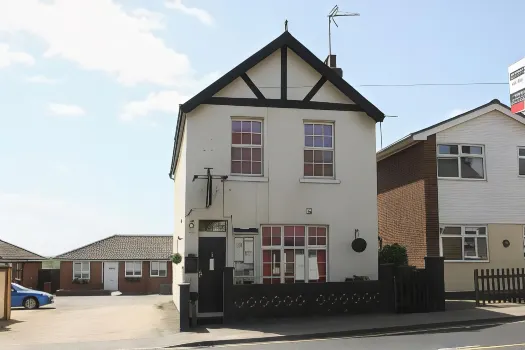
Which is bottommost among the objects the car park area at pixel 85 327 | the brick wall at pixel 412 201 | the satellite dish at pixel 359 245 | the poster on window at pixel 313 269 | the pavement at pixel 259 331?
the car park area at pixel 85 327

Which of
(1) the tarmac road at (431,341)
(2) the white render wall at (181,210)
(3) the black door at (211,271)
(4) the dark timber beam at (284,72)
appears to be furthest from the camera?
(4) the dark timber beam at (284,72)

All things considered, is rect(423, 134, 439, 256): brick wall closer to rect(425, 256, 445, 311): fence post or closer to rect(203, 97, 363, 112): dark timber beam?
rect(425, 256, 445, 311): fence post

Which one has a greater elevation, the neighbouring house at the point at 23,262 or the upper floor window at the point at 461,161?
the upper floor window at the point at 461,161

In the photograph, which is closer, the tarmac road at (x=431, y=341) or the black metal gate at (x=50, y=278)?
the tarmac road at (x=431, y=341)

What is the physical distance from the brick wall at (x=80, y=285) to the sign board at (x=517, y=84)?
35.5 meters

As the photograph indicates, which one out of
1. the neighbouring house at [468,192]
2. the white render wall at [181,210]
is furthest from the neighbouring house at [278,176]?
the neighbouring house at [468,192]

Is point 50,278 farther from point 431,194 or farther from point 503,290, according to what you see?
point 503,290

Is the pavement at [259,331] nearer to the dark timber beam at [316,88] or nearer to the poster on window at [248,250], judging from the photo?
the poster on window at [248,250]

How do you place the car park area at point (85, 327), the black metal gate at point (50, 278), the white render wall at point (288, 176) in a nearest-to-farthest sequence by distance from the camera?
the car park area at point (85, 327), the white render wall at point (288, 176), the black metal gate at point (50, 278)

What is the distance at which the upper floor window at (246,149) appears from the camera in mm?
17219

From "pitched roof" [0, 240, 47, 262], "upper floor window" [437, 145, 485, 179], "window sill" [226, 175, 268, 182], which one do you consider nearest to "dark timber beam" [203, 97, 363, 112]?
"window sill" [226, 175, 268, 182]

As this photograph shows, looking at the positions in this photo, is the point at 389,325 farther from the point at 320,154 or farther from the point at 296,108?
the point at 296,108

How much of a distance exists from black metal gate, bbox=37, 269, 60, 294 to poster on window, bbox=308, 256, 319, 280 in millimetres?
35529

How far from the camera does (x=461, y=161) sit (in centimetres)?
2181
